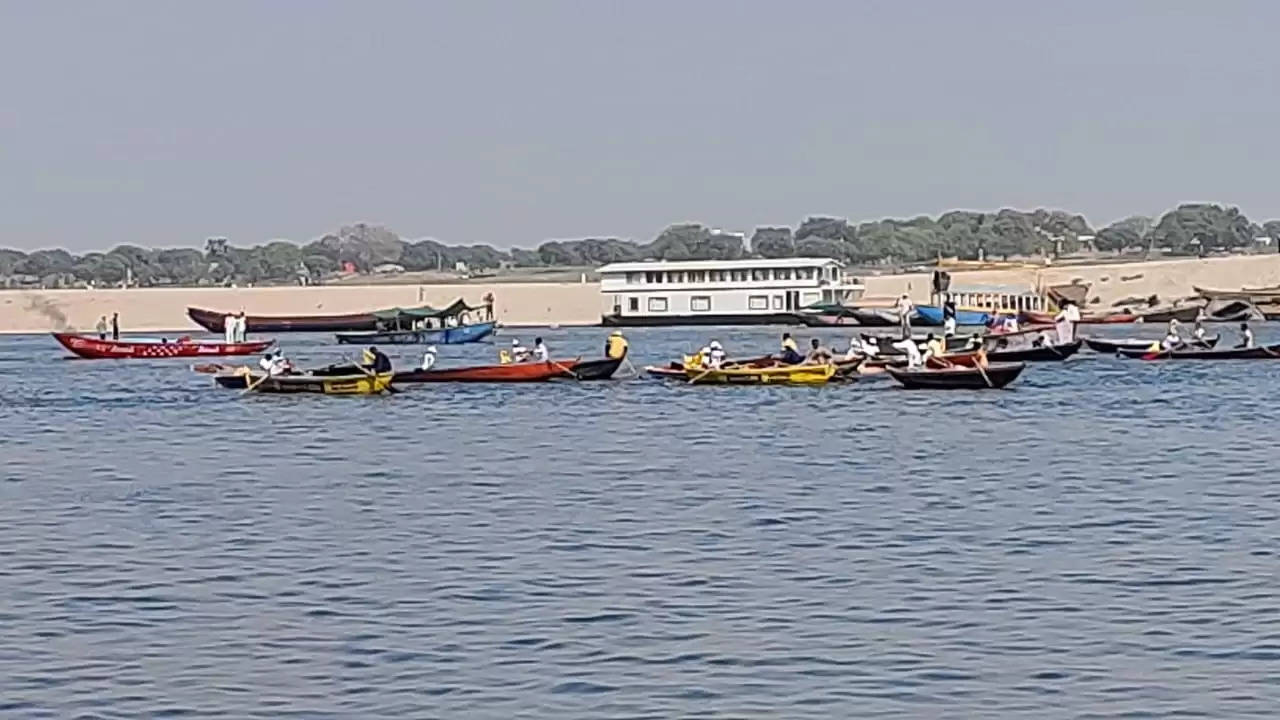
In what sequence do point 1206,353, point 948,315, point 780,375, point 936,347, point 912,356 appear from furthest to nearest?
point 948,315, point 1206,353, point 936,347, point 780,375, point 912,356

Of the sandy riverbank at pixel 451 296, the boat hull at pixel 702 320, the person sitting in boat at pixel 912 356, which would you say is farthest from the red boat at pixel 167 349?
the sandy riverbank at pixel 451 296

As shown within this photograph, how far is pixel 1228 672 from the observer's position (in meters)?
17.3

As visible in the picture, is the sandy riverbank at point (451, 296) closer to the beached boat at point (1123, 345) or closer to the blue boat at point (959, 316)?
the blue boat at point (959, 316)

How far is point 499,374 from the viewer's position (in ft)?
188

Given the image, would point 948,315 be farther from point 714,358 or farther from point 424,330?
point 714,358

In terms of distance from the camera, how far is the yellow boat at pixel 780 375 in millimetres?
52750

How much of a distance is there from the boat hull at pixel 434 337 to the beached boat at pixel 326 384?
36.9 m

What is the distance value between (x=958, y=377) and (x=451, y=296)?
9238 cm

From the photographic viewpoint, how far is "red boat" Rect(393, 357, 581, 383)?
5634cm

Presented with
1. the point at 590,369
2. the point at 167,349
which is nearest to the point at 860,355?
the point at 590,369

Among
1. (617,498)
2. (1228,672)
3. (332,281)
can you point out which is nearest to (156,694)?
(1228,672)

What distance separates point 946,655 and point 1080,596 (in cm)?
291

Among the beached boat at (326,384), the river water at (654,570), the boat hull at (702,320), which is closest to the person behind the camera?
the river water at (654,570)

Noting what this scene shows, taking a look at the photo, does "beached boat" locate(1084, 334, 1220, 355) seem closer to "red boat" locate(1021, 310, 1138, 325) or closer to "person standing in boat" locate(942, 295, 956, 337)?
"person standing in boat" locate(942, 295, 956, 337)
